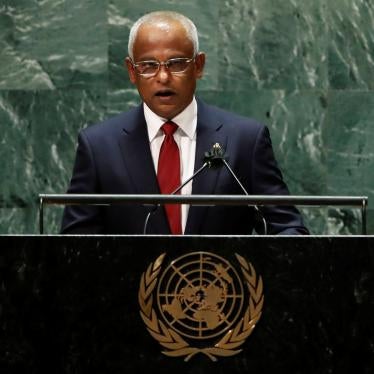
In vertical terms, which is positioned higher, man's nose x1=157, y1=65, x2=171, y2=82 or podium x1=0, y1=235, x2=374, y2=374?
man's nose x1=157, y1=65, x2=171, y2=82

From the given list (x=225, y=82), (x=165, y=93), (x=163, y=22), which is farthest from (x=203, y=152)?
(x=225, y=82)

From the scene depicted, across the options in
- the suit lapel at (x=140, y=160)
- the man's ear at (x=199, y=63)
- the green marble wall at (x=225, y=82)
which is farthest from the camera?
the green marble wall at (x=225, y=82)

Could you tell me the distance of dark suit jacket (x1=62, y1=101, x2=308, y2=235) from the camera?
12.2ft

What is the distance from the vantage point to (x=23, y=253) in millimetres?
2914

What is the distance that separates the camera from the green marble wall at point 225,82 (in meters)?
5.59

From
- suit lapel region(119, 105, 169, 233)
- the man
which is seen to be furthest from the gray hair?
suit lapel region(119, 105, 169, 233)

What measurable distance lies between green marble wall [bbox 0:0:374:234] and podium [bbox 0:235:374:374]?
271 centimetres

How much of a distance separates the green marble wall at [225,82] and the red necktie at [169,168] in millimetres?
1753

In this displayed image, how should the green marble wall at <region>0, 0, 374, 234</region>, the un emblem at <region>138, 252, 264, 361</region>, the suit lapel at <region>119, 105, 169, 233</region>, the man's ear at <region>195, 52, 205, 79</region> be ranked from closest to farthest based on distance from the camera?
the un emblem at <region>138, 252, 264, 361</region>
the suit lapel at <region>119, 105, 169, 233</region>
the man's ear at <region>195, 52, 205, 79</region>
the green marble wall at <region>0, 0, 374, 234</region>

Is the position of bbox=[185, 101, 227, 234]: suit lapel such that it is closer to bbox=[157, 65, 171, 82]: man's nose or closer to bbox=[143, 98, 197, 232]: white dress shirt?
bbox=[143, 98, 197, 232]: white dress shirt

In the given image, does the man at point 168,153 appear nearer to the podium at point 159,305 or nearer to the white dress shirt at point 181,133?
the white dress shirt at point 181,133

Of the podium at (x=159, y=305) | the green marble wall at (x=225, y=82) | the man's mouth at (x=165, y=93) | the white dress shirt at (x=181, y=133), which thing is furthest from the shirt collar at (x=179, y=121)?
the green marble wall at (x=225, y=82)

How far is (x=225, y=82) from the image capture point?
5609 mm

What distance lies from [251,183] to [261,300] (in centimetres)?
100
